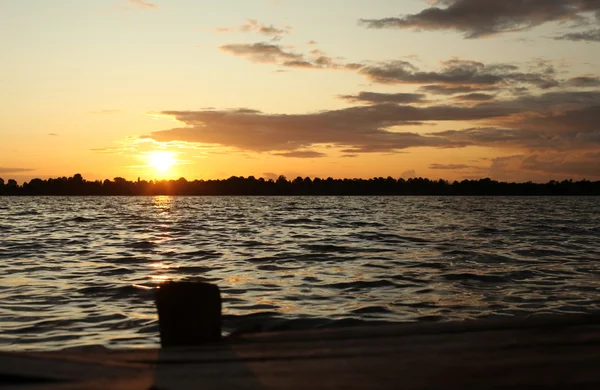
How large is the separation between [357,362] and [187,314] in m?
2.02

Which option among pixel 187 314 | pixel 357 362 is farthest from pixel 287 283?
pixel 357 362

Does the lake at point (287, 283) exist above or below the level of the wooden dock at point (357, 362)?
below

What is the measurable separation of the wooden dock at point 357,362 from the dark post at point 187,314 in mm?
294

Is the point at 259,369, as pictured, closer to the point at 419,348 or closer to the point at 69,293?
the point at 419,348

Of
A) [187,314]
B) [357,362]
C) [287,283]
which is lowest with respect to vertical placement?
[287,283]

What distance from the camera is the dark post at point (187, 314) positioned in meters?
6.15

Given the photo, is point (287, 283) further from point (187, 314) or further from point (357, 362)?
point (357, 362)

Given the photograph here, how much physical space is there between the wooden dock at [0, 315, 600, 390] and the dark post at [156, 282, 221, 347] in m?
0.29

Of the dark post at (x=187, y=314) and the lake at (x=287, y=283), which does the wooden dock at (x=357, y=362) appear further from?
the lake at (x=287, y=283)

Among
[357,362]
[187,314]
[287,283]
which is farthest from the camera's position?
[287,283]

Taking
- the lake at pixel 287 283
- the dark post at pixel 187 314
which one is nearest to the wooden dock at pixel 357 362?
the dark post at pixel 187 314

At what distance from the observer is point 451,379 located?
4340mm

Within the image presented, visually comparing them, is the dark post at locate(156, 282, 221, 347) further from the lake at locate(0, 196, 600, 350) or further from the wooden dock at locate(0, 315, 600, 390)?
the lake at locate(0, 196, 600, 350)

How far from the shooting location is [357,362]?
486cm
